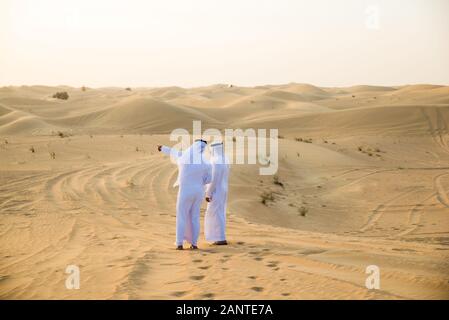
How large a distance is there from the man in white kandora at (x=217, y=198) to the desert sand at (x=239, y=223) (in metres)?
0.27

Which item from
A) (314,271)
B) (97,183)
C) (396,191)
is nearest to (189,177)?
(314,271)

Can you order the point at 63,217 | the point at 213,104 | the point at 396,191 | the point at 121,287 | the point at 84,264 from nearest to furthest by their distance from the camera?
1. the point at 121,287
2. the point at 84,264
3. the point at 63,217
4. the point at 396,191
5. the point at 213,104

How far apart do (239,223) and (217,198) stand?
5.51ft

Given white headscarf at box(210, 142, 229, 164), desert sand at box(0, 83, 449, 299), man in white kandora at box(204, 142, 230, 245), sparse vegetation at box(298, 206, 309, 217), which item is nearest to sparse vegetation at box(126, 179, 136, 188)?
desert sand at box(0, 83, 449, 299)

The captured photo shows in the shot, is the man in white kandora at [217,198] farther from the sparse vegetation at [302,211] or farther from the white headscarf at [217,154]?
the sparse vegetation at [302,211]

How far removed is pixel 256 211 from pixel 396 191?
4.89m

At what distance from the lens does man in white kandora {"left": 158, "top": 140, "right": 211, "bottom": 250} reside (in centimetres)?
684

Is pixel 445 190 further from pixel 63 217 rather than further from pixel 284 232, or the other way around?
pixel 63 217

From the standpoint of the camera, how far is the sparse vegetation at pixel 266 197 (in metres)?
11.1

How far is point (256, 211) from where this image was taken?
10.5 metres

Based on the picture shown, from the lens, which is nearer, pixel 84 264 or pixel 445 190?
pixel 84 264

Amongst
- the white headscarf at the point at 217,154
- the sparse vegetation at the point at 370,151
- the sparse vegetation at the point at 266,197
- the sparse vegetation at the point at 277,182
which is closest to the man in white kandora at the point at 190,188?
the white headscarf at the point at 217,154

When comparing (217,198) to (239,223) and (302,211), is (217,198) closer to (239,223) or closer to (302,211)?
(239,223)
